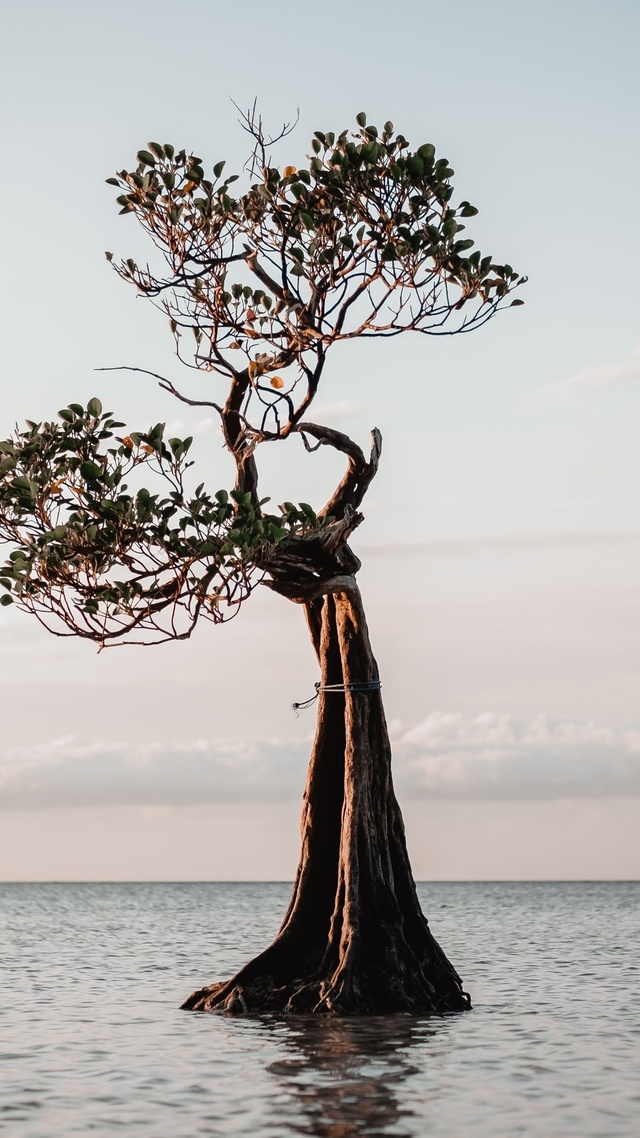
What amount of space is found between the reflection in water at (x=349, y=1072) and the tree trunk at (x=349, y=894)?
32 centimetres

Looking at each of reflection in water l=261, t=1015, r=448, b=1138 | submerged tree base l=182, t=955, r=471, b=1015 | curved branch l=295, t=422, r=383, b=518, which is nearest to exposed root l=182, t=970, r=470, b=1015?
submerged tree base l=182, t=955, r=471, b=1015

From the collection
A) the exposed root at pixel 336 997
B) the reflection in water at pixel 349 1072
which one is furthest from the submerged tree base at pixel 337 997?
the reflection in water at pixel 349 1072

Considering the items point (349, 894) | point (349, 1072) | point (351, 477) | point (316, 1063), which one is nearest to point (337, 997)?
point (349, 894)

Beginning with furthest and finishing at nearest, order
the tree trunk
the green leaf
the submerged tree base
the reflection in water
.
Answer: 1. the tree trunk
2. the submerged tree base
3. the green leaf
4. the reflection in water

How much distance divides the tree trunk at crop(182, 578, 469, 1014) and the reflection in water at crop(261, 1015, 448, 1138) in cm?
32

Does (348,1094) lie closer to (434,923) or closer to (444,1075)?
(444,1075)

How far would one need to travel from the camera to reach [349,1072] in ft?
46.0

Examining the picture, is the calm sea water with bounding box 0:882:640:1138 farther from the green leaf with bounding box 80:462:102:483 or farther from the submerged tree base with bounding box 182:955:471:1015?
the green leaf with bounding box 80:462:102:483

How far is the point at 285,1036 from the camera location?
16203mm

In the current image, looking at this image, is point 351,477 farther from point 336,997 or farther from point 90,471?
point 336,997

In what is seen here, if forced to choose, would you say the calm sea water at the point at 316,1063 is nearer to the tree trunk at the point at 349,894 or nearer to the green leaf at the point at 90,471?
the tree trunk at the point at 349,894

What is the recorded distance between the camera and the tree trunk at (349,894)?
17.1 m

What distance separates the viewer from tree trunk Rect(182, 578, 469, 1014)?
17.1 metres

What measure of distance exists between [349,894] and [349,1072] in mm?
3421
